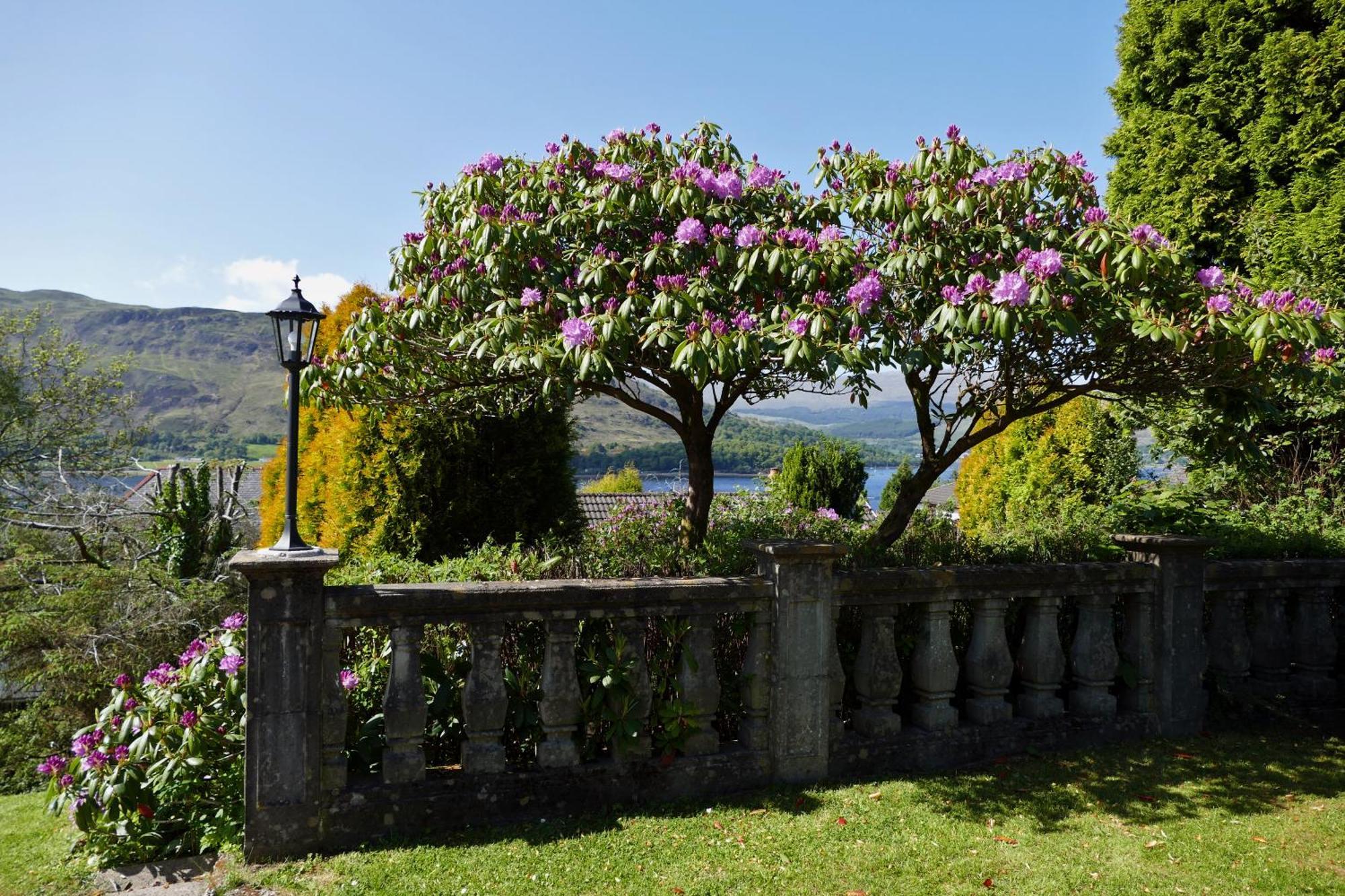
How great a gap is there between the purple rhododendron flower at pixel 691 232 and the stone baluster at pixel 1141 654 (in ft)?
12.4

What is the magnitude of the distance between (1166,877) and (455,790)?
3290 mm

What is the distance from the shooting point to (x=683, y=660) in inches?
168

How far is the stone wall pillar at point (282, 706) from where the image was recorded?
11.7 feet

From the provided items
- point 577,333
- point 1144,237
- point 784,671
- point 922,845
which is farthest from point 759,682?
point 1144,237

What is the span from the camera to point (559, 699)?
158 inches

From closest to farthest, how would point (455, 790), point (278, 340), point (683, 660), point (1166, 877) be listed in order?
point (1166, 877)
point (455, 790)
point (683, 660)
point (278, 340)

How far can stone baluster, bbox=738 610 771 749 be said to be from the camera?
4379 mm

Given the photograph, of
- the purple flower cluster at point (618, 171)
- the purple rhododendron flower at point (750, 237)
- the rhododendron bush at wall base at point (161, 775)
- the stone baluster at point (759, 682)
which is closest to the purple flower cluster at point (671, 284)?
the purple rhododendron flower at point (750, 237)

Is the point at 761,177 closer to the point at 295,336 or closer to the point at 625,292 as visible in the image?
the point at 625,292

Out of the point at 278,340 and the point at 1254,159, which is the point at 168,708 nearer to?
the point at 278,340

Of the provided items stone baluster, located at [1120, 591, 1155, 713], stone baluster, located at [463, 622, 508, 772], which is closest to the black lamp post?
stone baluster, located at [463, 622, 508, 772]

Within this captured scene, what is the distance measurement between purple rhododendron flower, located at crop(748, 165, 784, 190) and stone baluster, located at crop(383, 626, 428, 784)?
123 inches

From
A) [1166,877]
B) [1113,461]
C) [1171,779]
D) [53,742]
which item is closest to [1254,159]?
[1113,461]

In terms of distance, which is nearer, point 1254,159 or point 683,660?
point 683,660
